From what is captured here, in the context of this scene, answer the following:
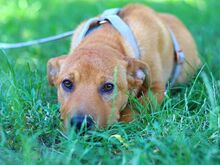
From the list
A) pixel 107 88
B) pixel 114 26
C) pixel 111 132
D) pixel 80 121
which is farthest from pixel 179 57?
pixel 80 121

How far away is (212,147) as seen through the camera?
11.2 feet

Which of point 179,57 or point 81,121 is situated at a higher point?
point 81,121

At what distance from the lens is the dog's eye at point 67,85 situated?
13.9 feet

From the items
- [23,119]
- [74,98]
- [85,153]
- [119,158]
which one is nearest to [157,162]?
[119,158]

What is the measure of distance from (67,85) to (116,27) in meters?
1.04

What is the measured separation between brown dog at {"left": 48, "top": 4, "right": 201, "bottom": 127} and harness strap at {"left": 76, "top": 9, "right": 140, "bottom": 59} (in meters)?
0.05

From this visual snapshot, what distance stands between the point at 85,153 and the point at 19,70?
2.65 metres

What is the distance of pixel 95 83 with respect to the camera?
412 cm

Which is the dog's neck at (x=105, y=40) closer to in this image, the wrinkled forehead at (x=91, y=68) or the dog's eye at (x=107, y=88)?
the wrinkled forehead at (x=91, y=68)

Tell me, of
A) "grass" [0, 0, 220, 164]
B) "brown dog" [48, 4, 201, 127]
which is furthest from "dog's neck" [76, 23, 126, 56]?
"grass" [0, 0, 220, 164]

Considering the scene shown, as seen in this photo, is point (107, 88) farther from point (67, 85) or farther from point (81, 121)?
point (81, 121)

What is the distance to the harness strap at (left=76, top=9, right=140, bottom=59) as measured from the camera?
16.3 feet

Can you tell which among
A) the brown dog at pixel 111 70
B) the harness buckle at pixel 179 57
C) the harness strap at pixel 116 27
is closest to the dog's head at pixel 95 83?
the brown dog at pixel 111 70

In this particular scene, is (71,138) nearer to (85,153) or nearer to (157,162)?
(85,153)
